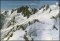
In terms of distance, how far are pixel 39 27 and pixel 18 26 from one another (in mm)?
303

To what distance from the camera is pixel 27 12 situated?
7.91 ft

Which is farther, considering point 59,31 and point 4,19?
point 4,19

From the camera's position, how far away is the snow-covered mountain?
2.17m

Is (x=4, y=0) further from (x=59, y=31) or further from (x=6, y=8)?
(x=59, y=31)

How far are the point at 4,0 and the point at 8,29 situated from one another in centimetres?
46

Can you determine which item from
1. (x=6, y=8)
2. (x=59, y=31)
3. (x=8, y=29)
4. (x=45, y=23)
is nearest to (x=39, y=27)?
(x=45, y=23)

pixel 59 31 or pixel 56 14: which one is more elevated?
pixel 56 14

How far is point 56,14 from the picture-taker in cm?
232

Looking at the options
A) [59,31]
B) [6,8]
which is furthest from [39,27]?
[6,8]

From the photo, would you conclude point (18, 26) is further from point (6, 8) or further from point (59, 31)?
point (59, 31)

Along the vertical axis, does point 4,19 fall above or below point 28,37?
above

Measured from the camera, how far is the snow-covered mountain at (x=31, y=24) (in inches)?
85.5

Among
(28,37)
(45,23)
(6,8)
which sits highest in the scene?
(6,8)

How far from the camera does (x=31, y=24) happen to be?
2.26 metres
